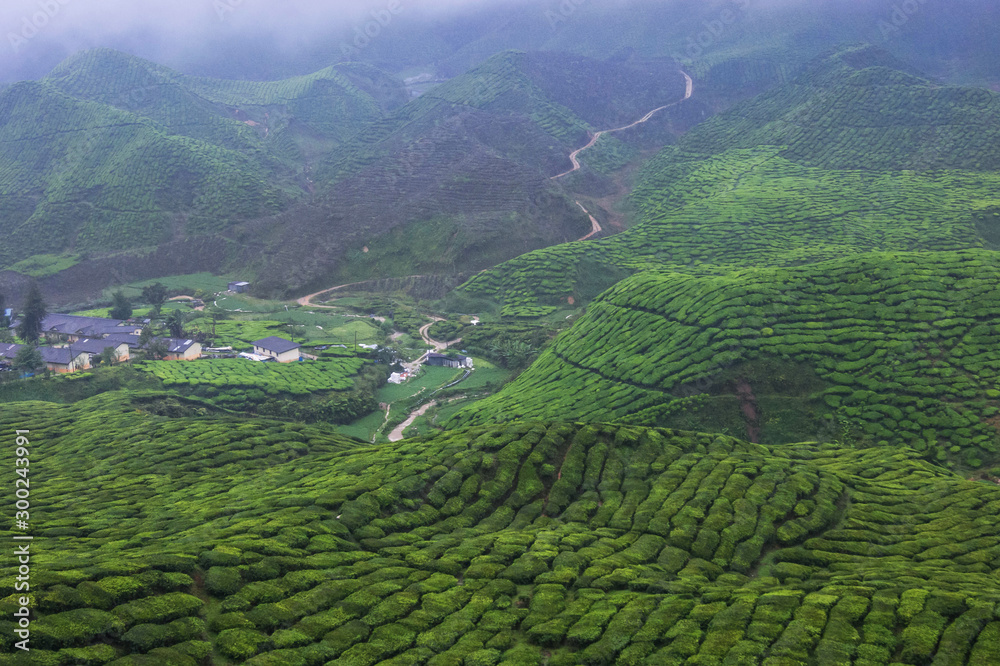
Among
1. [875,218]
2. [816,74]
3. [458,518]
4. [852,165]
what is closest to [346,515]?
[458,518]

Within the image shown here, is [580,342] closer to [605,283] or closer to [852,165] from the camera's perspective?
[605,283]

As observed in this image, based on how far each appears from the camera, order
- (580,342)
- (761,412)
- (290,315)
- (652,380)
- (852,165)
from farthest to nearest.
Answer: (852,165) < (290,315) < (580,342) < (652,380) < (761,412)

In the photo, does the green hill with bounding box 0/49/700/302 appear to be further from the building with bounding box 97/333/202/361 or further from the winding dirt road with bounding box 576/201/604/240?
the building with bounding box 97/333/202/361

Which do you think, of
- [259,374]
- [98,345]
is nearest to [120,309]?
[98,345]

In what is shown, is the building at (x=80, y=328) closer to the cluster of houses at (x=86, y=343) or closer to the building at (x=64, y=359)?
the cluster of houses at (x=86, y=343)

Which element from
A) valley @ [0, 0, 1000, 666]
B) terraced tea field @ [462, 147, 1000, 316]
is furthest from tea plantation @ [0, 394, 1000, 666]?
terraced tea field @ [462, 147, 1000, 316]

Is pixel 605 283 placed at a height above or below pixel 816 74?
below

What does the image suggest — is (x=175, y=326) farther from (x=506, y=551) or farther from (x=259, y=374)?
(x=506, y=551)

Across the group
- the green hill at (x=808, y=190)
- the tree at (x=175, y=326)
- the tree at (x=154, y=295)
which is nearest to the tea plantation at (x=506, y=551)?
the tree at (x=175, y=326)
